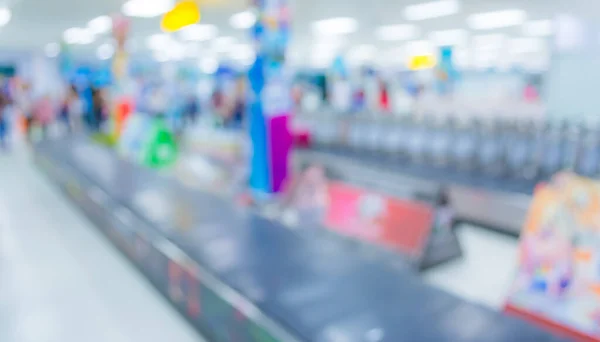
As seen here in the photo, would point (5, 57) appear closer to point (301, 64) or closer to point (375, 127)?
point (301, 64)

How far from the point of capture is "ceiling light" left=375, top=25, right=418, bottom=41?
561 inches

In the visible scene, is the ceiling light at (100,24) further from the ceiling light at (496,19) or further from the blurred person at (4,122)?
the ceiling light at (496,19)

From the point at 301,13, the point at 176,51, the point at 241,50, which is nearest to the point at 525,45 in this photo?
the point at 241,50

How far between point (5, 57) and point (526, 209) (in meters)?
25.0

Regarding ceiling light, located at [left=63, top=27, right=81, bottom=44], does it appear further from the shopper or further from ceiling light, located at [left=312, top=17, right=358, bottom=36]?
ceiling light, located at [left=312, top=17, right=358, bottom=36]

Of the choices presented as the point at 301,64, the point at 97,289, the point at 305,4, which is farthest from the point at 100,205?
the point at 301,64

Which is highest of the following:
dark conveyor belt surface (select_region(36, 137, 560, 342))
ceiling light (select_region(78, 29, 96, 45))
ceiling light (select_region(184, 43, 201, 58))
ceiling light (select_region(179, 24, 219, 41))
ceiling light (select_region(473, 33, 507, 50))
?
ceiling light (select_region(78, 29, 96, 45))

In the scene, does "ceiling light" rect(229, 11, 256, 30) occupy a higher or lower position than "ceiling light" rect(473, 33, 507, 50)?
higher

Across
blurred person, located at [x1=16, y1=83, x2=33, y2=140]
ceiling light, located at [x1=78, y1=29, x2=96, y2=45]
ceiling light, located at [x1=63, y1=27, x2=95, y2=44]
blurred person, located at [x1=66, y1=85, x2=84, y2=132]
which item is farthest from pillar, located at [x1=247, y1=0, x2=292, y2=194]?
blurred person, located at [x1=66, y1=85, x2=84, y2=132]

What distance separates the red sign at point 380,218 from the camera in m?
4.11

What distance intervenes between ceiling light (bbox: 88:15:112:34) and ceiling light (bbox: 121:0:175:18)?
37.9 inches

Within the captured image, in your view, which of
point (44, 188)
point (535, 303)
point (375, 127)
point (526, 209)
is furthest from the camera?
point (375, 127)

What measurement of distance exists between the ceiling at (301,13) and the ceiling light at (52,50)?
2241mm

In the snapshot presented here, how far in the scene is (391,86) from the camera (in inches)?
859
